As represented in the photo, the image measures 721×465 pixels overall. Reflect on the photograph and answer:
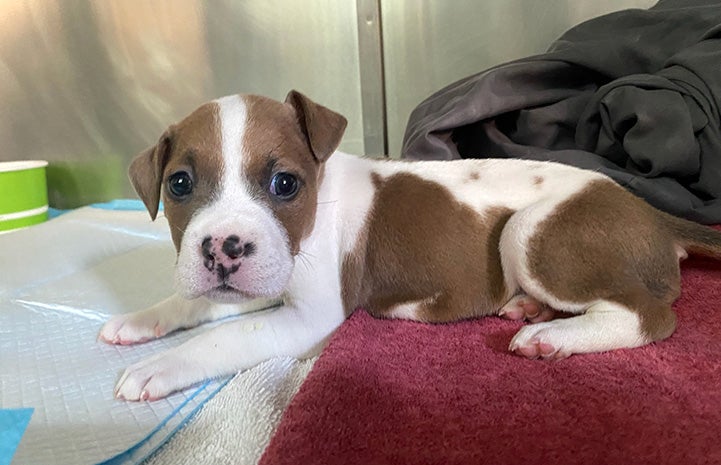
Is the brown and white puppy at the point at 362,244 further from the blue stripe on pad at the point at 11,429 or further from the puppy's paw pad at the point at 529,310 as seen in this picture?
the blue stripe on pad at the point at 11,429

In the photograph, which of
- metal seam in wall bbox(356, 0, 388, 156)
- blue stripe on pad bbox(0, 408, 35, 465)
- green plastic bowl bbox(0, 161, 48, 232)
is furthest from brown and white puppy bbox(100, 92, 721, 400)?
green plastic bowl bbox(0, 161, 48, 232)

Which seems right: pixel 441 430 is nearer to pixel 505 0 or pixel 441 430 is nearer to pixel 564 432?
pixel 564 432

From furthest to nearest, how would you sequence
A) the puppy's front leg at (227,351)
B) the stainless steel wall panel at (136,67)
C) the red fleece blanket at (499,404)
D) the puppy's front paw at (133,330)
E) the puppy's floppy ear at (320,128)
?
the stainless steel wall panel at (136,67)
the puppy's front paw at (133,330)
the puppy's floppy ear at (320,128)
the puppy's front leg at (227,351)
the red fleece blanket at (499,404)

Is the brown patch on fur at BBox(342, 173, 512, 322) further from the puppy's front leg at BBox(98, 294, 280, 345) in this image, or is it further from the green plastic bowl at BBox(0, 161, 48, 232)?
the green plastic bowl at BBox(0, 161, 48, 232)

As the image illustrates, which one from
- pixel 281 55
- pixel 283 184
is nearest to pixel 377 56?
pixel 281 55

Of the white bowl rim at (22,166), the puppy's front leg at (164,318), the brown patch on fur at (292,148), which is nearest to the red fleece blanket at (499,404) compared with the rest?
the brown patch on fur at (292,148)

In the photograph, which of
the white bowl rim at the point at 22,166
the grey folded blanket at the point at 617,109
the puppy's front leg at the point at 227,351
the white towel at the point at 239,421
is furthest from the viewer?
the white bowl rim at the point at 22,166

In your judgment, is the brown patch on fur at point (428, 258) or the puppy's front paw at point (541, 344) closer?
the puppy's front paw at point (541, 344)
